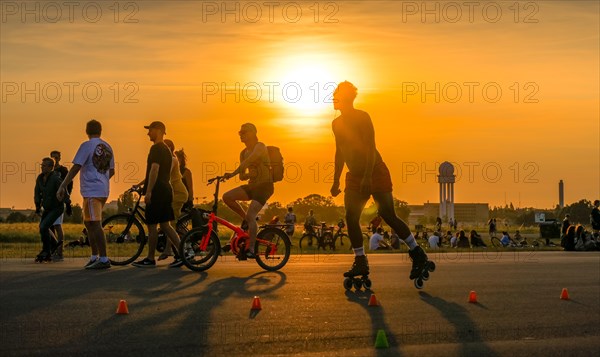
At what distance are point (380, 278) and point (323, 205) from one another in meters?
122

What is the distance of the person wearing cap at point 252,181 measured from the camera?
49.9 feet

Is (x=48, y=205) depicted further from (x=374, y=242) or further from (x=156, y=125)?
(x=374, y=242)

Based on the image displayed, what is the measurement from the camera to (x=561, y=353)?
318 inches

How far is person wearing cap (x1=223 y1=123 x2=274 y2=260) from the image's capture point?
49.9 ft

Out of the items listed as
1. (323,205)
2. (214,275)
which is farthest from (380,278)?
(323,205)

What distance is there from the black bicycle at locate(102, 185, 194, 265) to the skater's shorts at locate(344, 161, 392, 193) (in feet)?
16.4

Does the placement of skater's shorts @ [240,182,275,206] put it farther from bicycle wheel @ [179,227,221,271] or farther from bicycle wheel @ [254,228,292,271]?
bicycle wheel @ [179,227,221,271]

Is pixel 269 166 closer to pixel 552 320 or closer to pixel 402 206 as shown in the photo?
pixel 552 320

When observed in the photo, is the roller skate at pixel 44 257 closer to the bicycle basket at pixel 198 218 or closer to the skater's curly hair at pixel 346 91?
the bicycle basket at pixel 198 218

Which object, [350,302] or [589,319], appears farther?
[350,302]

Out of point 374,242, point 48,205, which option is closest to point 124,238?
point 48,205

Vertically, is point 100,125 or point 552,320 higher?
point 100,125

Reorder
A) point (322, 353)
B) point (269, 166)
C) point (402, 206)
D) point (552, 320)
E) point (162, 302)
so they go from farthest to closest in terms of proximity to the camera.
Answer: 1. point (402, 206)
2. point (269, 166)
3. point (162, 302)
4. point (552, 320)
5. point (322, 353)

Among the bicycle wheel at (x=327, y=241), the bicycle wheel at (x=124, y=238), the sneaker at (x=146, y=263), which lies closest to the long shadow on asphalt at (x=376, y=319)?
the sneaker at (x=146, y=263)
